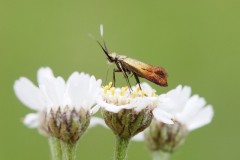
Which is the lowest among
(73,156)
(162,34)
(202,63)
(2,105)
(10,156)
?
(73,156)

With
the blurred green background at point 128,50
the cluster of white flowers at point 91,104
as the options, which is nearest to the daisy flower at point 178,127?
the cluster of white flowers at point 91,104

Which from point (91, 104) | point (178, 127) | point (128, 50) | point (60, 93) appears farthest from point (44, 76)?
point (128, 50)

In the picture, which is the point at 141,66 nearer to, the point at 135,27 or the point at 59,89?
the point at 59,89

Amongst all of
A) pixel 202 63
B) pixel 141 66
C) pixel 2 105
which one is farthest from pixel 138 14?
pixel 141 66

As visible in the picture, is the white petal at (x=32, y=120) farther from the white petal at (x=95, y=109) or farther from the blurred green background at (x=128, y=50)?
the blurred green background at (x=128, y=50)

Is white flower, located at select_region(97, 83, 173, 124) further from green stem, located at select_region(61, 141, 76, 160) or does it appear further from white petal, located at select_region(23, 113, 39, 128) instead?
white petal, located at select_region(23, 113, 39, 128)

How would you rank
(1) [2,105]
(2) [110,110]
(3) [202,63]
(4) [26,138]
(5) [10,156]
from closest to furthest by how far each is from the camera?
(2) [110,110] → (5) [10,156] → (4) [26,138] → (1) [2,105] → (3) [202,63]

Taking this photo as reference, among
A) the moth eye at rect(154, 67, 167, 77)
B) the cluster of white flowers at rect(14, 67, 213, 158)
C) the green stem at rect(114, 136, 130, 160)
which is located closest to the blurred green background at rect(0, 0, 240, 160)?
the cluster of white flowers at rect(14, 67, 213, 158)

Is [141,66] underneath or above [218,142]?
underneath
